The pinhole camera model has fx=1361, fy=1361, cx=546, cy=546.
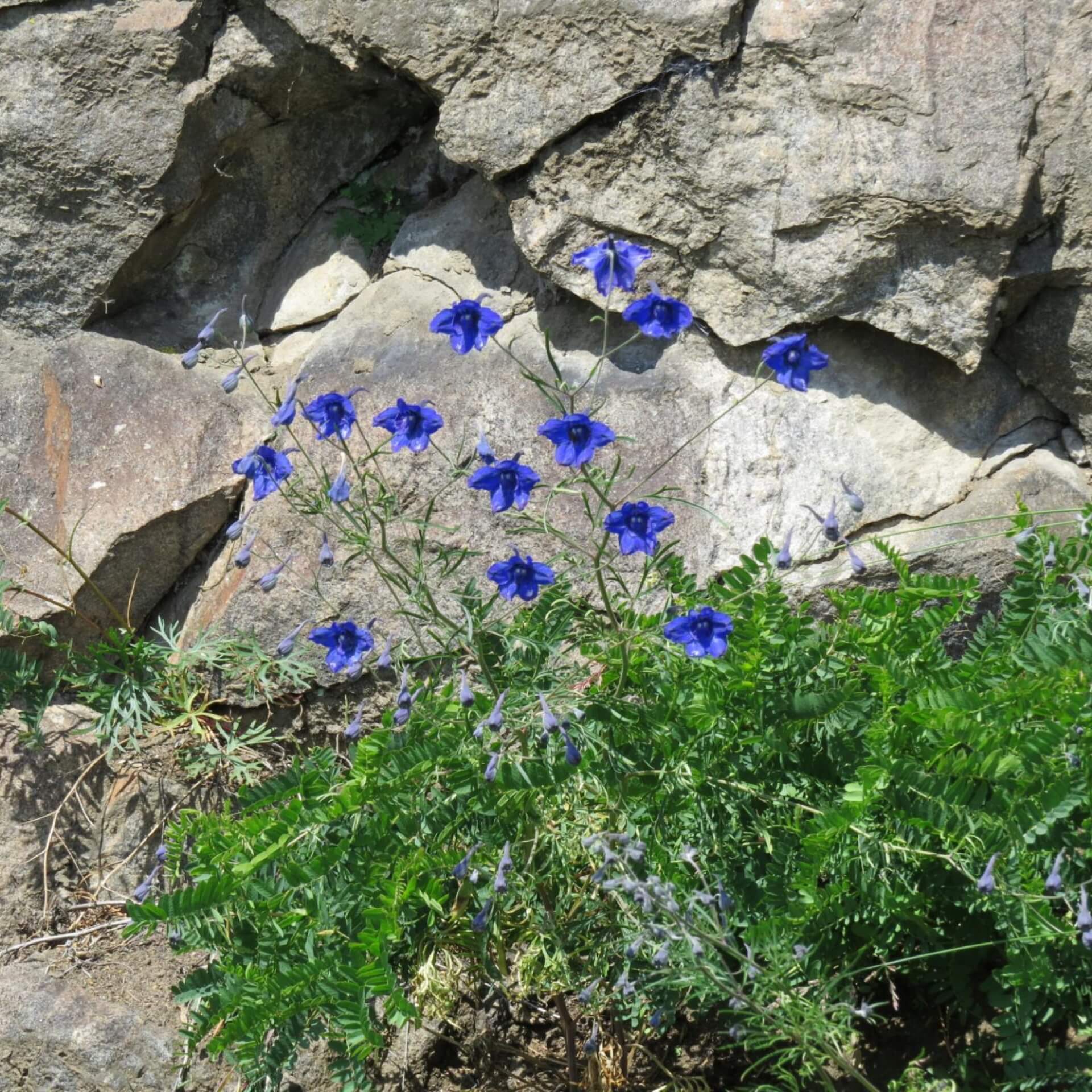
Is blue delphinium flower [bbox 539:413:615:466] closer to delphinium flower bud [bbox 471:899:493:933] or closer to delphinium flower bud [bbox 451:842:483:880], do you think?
delphinium flower bud [bbox 451:842:483:880]

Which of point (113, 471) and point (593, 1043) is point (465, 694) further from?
point (113, 471)

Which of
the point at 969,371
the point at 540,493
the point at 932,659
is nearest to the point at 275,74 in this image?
the point at 540,493

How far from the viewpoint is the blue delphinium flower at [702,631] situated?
2760 mm

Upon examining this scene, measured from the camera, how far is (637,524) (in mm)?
2713

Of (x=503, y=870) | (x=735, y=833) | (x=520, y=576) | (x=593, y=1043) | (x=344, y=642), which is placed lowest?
(x=593, y=1043)

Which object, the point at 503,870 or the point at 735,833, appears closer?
the point at 503,870

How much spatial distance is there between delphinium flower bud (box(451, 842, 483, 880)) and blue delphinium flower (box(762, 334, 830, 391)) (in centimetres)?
119

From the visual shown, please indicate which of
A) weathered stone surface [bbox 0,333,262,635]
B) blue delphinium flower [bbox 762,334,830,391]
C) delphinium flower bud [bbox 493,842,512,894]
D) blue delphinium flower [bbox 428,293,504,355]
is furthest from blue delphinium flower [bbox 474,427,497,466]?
weathered stone surface [bbox 0,333,262,635]

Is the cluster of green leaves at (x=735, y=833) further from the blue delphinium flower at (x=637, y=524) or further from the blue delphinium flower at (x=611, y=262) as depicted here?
the blue delphinium flower at (x=611, y=262)

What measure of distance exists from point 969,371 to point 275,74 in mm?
2421

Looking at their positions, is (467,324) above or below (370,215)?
above

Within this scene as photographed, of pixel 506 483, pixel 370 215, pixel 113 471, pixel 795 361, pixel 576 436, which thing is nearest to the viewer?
pixel 576 436

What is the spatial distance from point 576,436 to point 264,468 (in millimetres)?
739

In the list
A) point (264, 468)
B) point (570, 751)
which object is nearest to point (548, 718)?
point (570, 751)
